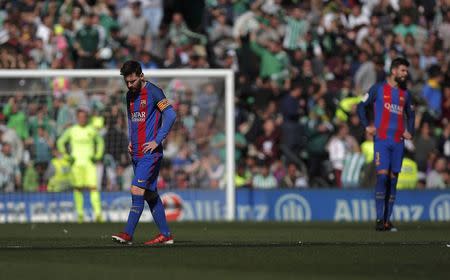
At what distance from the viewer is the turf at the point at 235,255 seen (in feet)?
34.4

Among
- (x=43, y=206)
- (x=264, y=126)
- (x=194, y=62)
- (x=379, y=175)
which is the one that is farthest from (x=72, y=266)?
(x=194, y=62)

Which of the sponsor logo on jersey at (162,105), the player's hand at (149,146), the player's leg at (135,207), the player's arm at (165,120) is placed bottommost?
the player's leg at (135,207)

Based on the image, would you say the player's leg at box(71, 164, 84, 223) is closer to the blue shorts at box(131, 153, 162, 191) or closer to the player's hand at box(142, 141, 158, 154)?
the blue shorts at box(131, 153, 162, 191)

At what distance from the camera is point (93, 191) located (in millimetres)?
22375

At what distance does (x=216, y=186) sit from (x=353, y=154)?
8.59 ft

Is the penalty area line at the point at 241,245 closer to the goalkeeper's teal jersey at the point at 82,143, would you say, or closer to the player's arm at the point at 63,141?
the goalkeeper's teal jersey at the point at 82,143

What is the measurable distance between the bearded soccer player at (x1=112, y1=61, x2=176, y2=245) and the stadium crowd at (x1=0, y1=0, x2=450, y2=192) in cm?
869

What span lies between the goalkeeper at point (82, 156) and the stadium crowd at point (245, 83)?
0.23m

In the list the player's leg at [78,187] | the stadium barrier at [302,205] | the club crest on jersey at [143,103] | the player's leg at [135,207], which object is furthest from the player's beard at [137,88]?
the stadium barrier at [302,205]

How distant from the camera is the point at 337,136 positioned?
78.6 feet

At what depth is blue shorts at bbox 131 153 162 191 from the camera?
13.7 metres

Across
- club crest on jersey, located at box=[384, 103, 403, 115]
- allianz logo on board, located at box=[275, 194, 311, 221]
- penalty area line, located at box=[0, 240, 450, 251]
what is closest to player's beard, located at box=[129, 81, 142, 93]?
penalty area line, located at box=[0, 240, 450, 251]

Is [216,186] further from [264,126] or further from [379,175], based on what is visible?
[379,175]

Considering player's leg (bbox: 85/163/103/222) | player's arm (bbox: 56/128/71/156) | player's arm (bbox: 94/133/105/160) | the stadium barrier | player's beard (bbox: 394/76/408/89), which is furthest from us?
the stadium barrier
